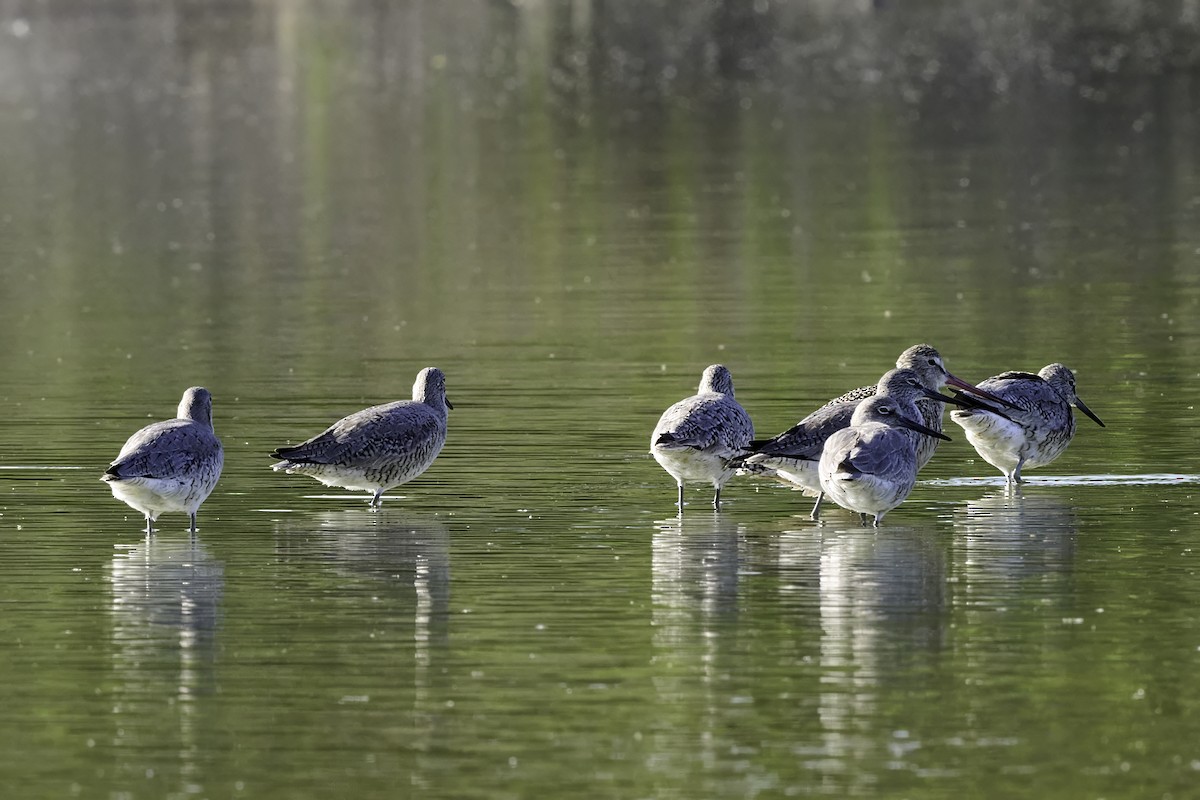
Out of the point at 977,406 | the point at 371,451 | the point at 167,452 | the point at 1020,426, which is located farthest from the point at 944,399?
the point at 167,452

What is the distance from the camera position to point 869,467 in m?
12.5

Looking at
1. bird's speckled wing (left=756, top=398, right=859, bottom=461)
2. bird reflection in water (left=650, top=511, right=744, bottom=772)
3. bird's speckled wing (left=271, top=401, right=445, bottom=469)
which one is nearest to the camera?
bird reflection in water (left=650, top=511, right=744, bottom=772)

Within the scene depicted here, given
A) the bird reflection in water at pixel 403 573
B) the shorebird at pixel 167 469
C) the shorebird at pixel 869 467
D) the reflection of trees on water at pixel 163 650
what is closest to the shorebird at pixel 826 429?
the shorebird at pixel 869 467

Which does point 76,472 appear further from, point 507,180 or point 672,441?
point 507,180

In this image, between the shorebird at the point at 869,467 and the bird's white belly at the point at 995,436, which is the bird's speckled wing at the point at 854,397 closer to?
the bird's white belly at the point at 995,436

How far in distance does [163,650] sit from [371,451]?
139 inches

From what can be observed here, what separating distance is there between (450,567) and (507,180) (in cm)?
2599

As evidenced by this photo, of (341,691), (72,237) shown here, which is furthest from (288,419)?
(72,237)

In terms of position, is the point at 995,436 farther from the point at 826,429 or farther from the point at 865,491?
the point at 865,491

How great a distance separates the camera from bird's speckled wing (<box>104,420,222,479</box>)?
12.6m

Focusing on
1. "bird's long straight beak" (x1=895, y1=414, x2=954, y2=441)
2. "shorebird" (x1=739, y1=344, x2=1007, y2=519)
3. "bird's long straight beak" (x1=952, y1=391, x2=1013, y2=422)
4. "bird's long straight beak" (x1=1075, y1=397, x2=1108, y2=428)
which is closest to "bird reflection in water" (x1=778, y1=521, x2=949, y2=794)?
"shorebird" (x1=739, y1=344, x2=1007, y2=519)

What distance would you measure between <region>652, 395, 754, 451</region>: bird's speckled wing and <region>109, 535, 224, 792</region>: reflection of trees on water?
2.79 metres

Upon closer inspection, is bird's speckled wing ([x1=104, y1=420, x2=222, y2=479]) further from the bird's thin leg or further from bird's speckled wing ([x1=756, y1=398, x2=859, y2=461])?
the bird's thin leg

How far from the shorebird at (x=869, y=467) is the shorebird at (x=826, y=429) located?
0.29 metres
